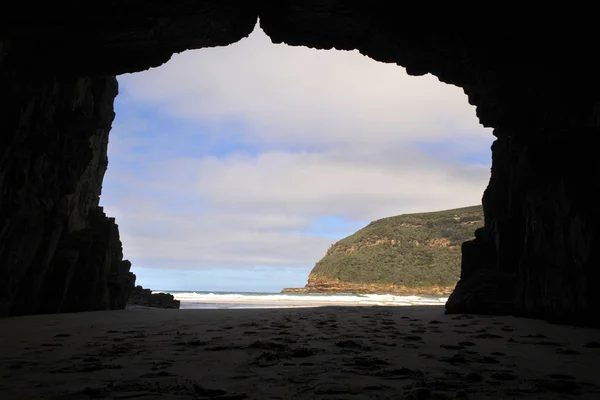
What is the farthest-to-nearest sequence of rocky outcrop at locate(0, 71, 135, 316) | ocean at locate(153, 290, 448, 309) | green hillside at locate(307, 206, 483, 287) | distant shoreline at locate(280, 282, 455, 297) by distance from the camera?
green hillside at locate(307, 206, 483, 287), distant shoreline at locate(280, 282, 455, 297), ocean at locate(153, 290, 448, 309), rocky outcrop at locate(0, 71, 135, 316)

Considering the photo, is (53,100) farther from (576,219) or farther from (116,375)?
(576,219)

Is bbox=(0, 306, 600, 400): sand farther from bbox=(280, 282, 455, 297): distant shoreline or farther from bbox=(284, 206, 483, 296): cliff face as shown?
bbox=(284, 206, 483, 296): cliff face

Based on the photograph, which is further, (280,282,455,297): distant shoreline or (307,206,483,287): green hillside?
(307,206,483,287): green hillside

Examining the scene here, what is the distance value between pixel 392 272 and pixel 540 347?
62.6 metres

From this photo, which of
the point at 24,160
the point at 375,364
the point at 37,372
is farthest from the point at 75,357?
the point at 24,160

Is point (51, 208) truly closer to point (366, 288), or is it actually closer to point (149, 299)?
point (149, 299)

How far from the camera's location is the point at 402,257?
71.7 metres

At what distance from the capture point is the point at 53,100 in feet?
41.0

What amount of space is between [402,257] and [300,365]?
69.9 m

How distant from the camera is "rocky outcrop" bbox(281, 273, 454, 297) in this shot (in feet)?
195

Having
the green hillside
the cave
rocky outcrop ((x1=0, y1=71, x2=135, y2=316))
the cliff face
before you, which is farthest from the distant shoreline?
rocky outcrop ((x1=0, y1=71, x2=135, y2=316))

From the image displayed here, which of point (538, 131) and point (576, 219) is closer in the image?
point (576, 219)

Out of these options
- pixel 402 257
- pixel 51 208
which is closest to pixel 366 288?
pixel 402 257

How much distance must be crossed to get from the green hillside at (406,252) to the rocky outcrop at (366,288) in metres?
0.75
